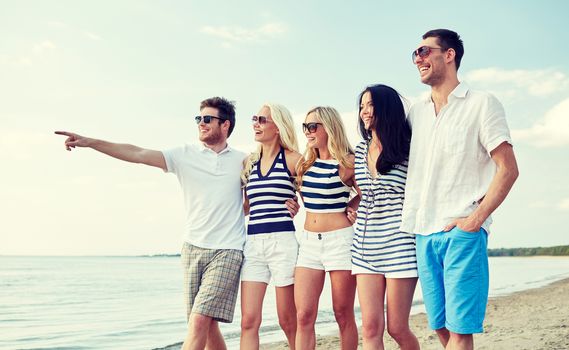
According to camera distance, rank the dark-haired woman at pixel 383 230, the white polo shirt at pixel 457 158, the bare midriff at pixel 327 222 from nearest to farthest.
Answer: the white polo shirt at pixel 457 158 → the dark-haired woman at pixel 383 230 → the bare midriff at pixel 327 222

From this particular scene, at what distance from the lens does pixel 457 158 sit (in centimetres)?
380

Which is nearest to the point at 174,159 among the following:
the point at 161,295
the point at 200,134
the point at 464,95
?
the point at 200,134

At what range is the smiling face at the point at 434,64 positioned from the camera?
402 centimetres

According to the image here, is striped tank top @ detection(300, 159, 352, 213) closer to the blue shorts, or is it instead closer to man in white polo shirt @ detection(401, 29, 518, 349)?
man in white polo shirt @ detection(401, 29, 518, 349)

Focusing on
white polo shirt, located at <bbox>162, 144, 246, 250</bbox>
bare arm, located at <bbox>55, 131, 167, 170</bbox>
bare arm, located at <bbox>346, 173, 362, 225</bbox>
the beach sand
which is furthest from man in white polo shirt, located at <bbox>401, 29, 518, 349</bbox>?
the beach sand

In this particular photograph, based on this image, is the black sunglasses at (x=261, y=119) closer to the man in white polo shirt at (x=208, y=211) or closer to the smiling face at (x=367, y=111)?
the man in white polo shirt at (x=208, y=211)

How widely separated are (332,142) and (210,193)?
118cm

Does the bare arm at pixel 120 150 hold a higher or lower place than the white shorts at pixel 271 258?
higher

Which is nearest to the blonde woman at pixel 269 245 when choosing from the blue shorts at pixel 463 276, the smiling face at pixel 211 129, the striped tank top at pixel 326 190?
the striped tank top at pixel 326 190

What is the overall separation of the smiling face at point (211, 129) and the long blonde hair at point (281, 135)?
0.38 meters

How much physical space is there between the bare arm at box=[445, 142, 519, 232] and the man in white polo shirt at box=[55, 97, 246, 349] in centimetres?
216

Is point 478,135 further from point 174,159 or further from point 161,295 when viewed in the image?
point 161,295

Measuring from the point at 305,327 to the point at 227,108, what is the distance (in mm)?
2166

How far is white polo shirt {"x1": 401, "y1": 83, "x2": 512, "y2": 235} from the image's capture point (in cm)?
372
